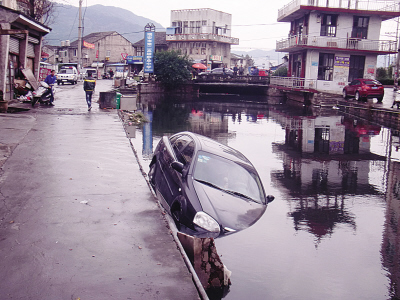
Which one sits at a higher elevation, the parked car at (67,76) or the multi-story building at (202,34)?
the multi-story building at (202,34)

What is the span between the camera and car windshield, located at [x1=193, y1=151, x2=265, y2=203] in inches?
273

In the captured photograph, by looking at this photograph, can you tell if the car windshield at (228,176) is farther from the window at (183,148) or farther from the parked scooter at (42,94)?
the parked scooter at (42,94)

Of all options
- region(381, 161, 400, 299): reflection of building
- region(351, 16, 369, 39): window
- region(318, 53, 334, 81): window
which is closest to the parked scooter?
region(381, 161, 400, 299): reflection of building

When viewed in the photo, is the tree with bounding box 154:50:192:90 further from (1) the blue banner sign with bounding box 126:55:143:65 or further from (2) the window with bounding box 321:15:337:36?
(1) the blue banner sign with bounding box 126:55:143:65

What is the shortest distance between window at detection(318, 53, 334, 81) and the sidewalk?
35.4 m

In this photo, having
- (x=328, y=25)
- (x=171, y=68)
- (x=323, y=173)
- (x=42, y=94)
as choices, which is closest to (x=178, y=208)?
(x=323, y=173)

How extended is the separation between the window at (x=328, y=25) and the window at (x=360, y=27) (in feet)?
6.41

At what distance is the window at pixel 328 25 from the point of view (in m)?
41.1

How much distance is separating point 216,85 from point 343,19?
623 inches

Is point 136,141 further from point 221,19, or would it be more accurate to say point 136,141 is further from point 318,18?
point 221,19

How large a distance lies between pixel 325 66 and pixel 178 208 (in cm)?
3890

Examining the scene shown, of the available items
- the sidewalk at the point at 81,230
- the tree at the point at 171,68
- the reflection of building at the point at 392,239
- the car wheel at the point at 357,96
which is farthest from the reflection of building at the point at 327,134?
the tree at the point at 171,68

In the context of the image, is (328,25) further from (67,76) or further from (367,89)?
(67,76)

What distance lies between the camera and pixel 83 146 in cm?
1140
